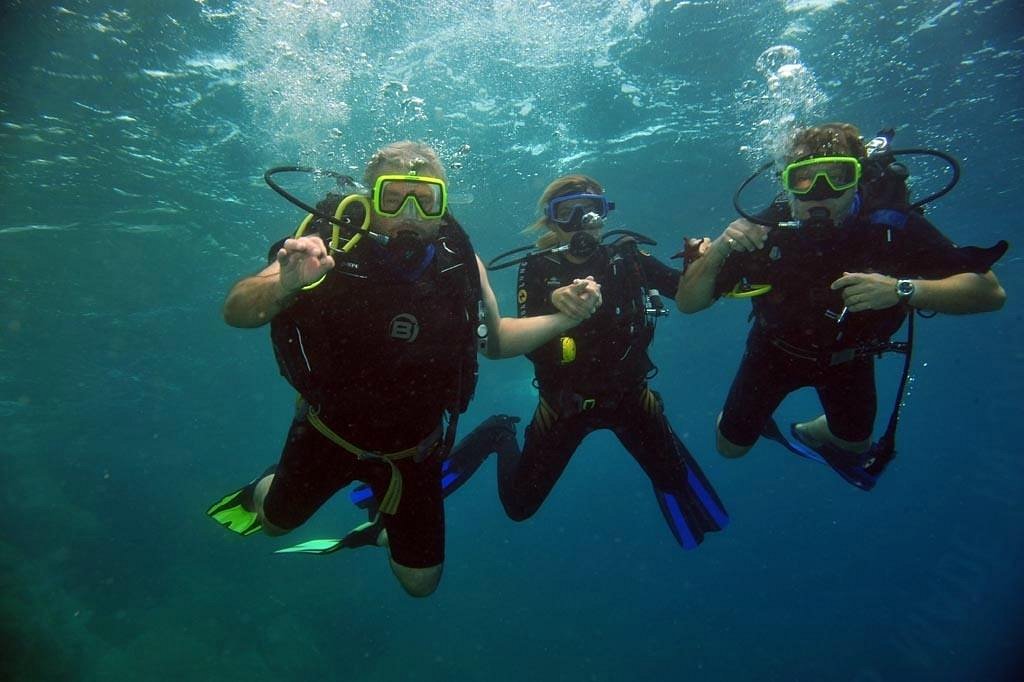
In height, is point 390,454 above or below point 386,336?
below

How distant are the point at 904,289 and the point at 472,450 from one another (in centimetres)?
535

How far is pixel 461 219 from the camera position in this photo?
1820 centimetres

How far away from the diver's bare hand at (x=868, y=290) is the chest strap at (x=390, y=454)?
12.1 ft

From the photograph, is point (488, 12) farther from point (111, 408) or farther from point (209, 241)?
point (111, 408)

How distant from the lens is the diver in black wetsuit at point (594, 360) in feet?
18.2

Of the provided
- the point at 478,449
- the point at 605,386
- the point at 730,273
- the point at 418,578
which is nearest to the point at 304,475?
the point at 418,578

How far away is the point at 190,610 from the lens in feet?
72.1

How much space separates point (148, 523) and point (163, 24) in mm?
36220

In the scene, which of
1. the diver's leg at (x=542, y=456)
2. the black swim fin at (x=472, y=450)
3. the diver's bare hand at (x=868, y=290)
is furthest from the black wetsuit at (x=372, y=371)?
the diver's bare hand at (x=868, y=290)

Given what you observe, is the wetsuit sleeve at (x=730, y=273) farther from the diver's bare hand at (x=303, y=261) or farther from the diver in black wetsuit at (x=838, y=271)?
the diver's bare hand at (x=303, y=261)

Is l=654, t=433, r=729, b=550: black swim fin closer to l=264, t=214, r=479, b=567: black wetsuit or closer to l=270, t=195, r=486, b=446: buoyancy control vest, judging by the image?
l=264, t=214, r=479, b=567: black wetsuit

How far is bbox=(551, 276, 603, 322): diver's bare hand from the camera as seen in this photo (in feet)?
14.5

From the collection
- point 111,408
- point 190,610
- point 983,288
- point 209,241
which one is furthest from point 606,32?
point 111,408

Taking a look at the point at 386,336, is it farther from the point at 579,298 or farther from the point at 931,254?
the point at 931,254
